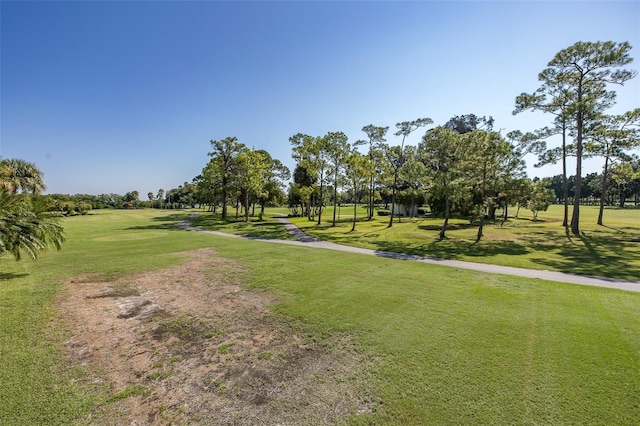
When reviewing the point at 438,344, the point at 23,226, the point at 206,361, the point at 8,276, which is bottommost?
the point at 206,361

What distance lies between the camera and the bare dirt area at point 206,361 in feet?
13.4

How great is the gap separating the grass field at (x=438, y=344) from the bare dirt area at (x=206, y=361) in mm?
→ 328

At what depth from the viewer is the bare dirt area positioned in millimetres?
4082

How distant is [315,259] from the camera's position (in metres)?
14.6

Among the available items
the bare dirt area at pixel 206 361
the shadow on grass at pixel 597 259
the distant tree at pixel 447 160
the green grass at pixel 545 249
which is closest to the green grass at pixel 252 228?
the green grass at pixel 545 249

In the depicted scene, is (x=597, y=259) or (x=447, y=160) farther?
(x=447, y=160)


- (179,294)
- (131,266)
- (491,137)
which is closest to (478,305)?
(179,294)

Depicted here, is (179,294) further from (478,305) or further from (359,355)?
(478,305)

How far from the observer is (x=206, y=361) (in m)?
5.39

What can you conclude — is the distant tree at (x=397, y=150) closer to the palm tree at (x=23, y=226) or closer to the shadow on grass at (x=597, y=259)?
the shadow on grass at (x=597, y=259)

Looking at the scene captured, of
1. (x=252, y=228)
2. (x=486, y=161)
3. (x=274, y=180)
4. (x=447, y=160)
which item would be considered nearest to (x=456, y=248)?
(x=486, y=161)

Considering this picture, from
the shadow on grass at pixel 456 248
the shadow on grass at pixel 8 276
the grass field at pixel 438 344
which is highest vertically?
the shadow on grass at pixel 8 276

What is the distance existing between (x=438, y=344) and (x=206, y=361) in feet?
15.3

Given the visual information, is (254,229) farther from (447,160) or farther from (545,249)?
(545,249)
